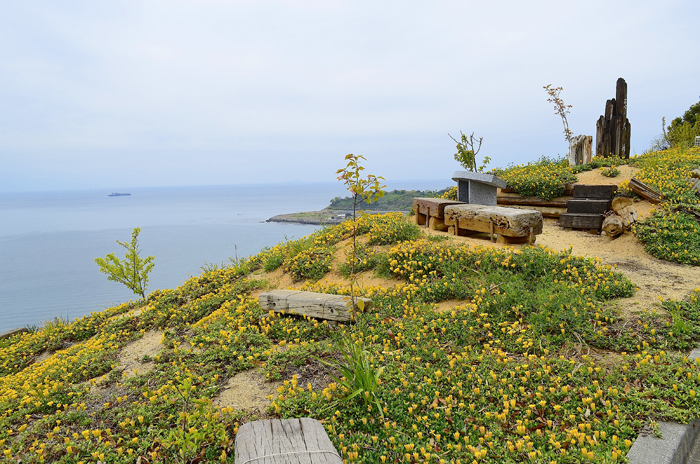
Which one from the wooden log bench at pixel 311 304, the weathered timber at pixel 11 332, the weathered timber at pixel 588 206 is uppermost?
the weathered timber at pixel 588 206

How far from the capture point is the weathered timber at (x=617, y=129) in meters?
14.9

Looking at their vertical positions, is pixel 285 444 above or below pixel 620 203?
below

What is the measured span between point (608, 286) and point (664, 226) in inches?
146

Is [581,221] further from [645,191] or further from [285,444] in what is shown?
[285,444]

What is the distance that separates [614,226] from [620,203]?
1459 millimetres

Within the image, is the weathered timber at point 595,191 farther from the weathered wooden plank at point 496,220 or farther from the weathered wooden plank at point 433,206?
the weathered wooden plank at point 433,206

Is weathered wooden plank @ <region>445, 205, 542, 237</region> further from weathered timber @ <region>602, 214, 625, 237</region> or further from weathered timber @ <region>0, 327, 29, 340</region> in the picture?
weathered timber @ <region>0, 327, 29, 340</region>

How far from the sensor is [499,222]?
830 centimetres

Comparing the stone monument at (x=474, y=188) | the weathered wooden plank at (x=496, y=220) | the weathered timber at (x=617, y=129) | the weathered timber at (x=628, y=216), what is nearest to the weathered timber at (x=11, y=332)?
the weathered wooden plank at (x=496, y=220)

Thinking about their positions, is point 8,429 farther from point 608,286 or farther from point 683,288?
point 683,288

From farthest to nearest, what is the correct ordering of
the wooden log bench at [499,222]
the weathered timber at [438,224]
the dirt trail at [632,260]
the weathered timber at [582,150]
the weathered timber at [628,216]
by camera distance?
the weathered timber at [582,150], the weathered timber at [438,224], the weathered timber at [628,216], the wooden log bench at [499,222], the dirt trail at [632,260]

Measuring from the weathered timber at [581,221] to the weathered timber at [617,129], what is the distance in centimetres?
671

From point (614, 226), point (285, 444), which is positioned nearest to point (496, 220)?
point (614, 226)

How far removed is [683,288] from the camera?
5.72 metres
